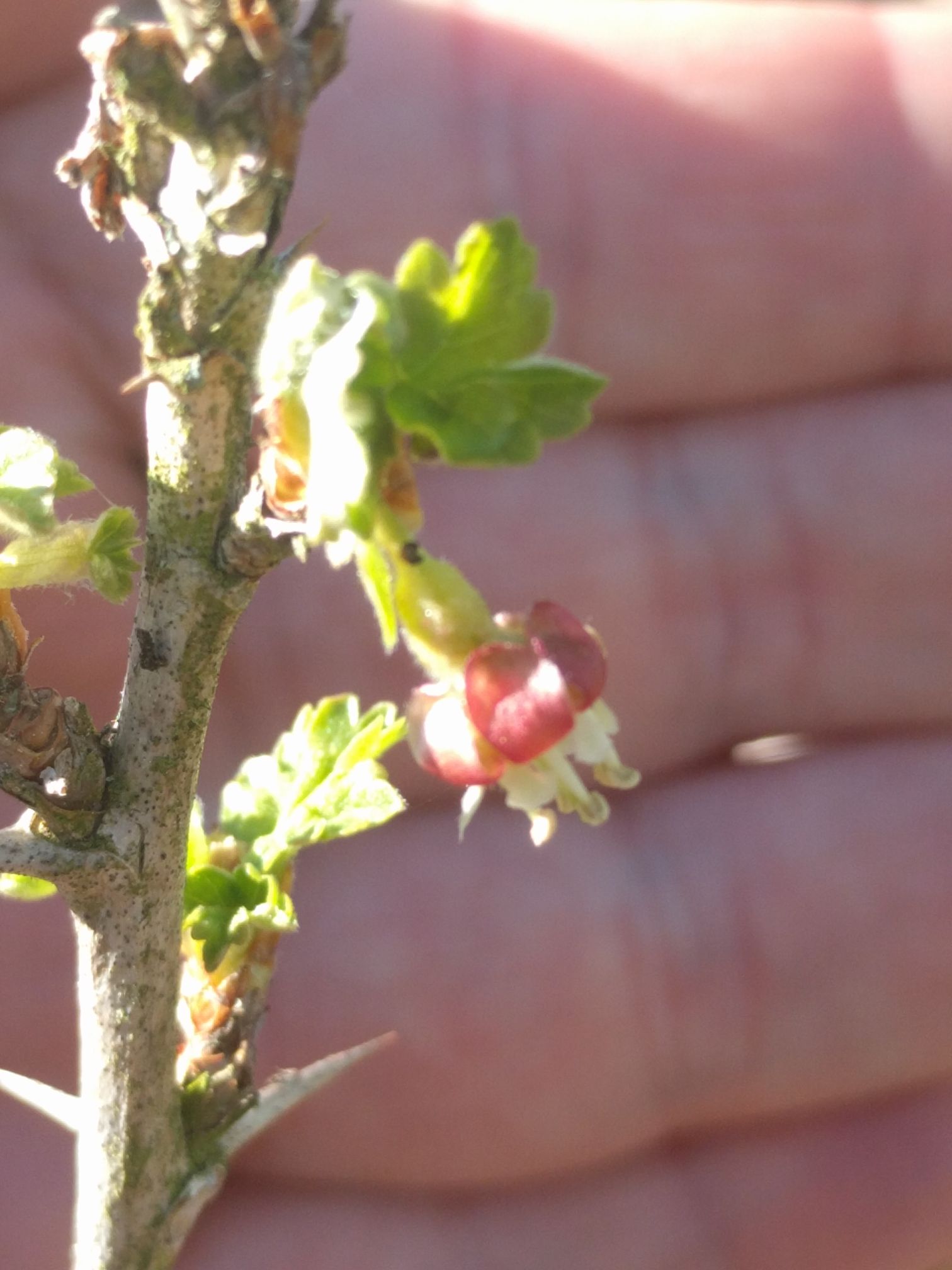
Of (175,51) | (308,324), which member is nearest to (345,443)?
(308,324)

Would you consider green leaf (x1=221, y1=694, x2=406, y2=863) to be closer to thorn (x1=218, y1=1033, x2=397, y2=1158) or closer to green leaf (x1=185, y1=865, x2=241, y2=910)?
green leaf (x1=185, y1=865, x2=241, y2=910)

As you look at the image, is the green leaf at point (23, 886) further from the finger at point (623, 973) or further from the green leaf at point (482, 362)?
the finger at point (623, 973)

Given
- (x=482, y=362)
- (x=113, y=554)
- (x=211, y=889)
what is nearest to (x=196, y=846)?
(x=211, y=889)

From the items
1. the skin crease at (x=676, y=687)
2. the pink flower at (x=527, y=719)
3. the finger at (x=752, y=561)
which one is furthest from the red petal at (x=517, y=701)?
the finger at (x=752, y=561)

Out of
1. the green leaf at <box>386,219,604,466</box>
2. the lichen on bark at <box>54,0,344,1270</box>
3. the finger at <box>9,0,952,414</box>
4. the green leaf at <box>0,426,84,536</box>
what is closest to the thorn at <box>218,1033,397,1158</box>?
the lichen on bark at <box>54,0,344,1270</box>

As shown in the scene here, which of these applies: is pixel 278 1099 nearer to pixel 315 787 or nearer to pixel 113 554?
pixel 315 787
